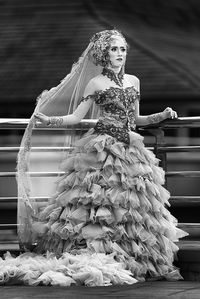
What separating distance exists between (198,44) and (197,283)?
2944cm

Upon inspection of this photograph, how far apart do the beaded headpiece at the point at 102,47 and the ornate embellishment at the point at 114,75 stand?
5 centimetres

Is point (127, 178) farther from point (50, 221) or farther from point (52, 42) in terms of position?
point (52, 42)

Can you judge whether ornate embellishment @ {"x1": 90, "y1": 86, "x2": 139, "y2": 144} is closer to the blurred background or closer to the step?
the step

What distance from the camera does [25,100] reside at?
2889 cm

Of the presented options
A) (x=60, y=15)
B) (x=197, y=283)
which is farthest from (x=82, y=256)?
(x=60, y=15)

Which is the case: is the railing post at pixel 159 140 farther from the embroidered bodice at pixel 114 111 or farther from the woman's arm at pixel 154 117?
the embroidered bodice at pixel 114 111

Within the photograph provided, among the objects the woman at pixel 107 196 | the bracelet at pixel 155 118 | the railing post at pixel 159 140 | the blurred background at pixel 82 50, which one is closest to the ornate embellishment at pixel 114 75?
the woman at pixel 107 196

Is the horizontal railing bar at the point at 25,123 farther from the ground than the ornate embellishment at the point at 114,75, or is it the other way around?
the ornate embellishment at the point at 114,75

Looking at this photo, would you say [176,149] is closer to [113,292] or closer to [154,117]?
[154,117]

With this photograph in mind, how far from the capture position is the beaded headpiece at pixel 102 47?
730 cm

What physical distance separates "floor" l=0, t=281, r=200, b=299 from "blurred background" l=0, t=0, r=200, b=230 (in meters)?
18.9

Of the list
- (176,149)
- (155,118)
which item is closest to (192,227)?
(176,149)

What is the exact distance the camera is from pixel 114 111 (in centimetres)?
725

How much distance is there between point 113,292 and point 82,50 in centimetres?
2354
